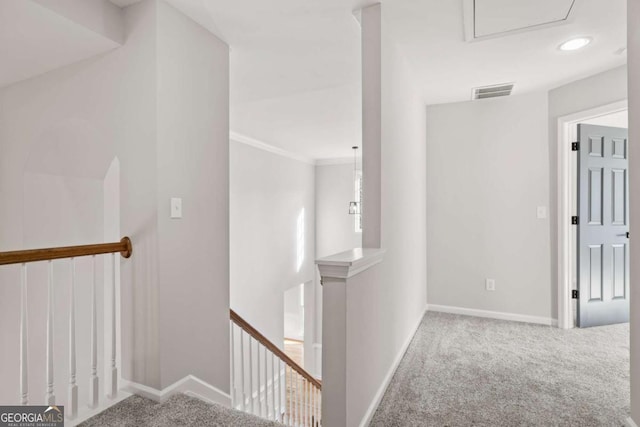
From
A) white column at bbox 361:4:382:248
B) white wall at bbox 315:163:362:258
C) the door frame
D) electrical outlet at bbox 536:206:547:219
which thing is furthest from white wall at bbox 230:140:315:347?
the door frame

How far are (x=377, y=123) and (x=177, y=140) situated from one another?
118 cm

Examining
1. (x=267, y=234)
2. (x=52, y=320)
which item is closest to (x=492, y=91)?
(x=52, y=320)

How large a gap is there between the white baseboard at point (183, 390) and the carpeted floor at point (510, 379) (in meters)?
1.05

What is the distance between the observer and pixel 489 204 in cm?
373

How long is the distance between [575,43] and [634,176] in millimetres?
1469

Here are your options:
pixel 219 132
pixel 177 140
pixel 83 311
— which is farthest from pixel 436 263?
pixel 83 311

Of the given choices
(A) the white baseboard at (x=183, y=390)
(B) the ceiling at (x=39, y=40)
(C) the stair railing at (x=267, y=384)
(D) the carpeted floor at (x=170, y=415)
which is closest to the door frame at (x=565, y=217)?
(C) the stair railing at (x=267, y=384)

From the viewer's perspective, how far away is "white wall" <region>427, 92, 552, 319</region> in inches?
139

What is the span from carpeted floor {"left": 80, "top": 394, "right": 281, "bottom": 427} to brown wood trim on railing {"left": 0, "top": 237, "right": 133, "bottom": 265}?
2.66 ft

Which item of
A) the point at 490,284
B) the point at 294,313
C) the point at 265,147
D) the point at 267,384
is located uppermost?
the point at 265,147

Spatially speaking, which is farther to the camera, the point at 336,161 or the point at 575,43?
the point at 336,161

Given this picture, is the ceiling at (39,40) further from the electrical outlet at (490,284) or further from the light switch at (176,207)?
the electrical outlet at (490,284)

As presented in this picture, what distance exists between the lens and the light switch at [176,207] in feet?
6.50

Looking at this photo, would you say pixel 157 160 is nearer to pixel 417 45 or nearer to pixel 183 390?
pixel 183 390
